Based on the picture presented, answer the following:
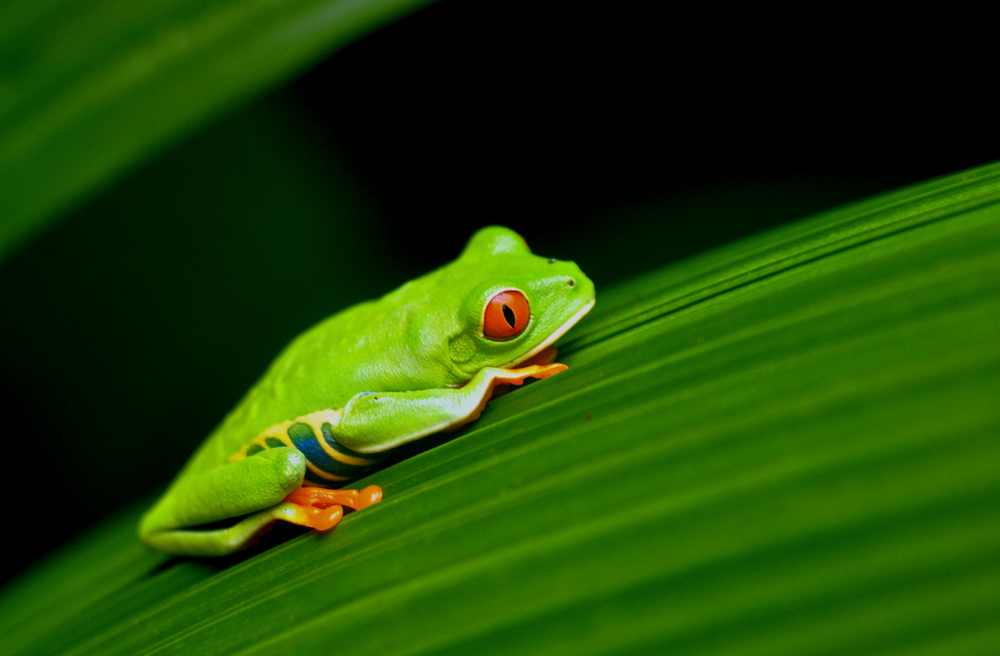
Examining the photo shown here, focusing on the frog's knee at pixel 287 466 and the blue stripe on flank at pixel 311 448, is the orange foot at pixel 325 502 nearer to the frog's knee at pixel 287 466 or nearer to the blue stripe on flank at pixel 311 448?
the frog's knee at pixel 287 466

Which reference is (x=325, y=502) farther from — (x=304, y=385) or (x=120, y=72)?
(x=120, y=72)

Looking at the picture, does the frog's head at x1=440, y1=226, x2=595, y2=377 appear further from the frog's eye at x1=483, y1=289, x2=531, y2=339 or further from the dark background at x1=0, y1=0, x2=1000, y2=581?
the dark background at x1=0, y1=0, x2=1000, y2=581

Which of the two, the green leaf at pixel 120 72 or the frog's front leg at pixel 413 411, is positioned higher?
the green leaf at pixel 120 72

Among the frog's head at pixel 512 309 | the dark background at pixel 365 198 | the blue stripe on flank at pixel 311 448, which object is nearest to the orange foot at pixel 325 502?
the blue stripe on flank at pixel 311 448

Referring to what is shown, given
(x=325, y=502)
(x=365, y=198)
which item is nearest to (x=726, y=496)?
Answer: (x=325, y=502)

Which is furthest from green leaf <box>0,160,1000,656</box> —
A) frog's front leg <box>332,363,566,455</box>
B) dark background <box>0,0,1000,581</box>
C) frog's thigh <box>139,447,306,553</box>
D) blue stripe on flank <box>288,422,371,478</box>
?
dark background <box>0,0,1000,581</box>

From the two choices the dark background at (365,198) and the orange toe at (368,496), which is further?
the dark background at (365,198)
